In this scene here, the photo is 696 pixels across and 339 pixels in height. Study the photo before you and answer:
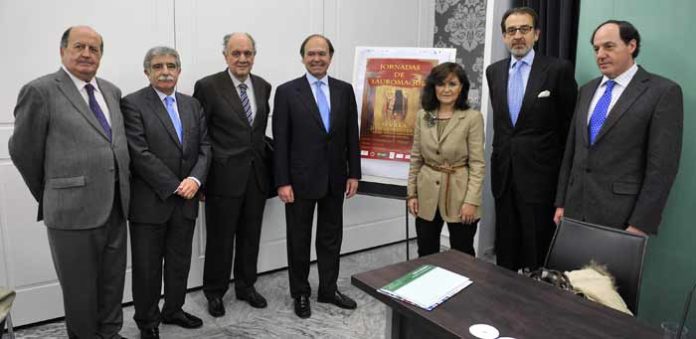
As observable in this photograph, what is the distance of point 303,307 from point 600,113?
1973 millimetres

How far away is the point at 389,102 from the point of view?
3213 mm

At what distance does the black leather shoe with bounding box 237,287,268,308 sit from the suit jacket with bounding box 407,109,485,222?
123cm

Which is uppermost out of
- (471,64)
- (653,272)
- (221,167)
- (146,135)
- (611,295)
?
(471,64)

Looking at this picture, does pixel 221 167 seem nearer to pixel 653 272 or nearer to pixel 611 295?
pixel 611 295

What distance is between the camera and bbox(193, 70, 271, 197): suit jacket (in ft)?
9.37

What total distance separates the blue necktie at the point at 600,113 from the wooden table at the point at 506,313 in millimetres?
995

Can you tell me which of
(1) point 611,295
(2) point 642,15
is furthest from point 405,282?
(2) point 642,15

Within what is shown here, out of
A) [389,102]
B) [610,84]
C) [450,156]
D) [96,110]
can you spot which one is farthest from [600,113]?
[96,110]

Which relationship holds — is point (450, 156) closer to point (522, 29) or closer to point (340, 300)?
point (522, 29)

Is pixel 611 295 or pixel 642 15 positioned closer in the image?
pixel 611 295

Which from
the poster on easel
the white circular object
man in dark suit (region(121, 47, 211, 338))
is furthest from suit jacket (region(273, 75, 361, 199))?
the white circular object

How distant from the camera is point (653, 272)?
2521mm

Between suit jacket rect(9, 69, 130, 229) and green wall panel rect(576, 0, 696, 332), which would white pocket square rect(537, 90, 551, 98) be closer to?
green wall panel rect(576, 0, 696, 332)

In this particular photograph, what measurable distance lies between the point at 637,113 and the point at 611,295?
961 mm
